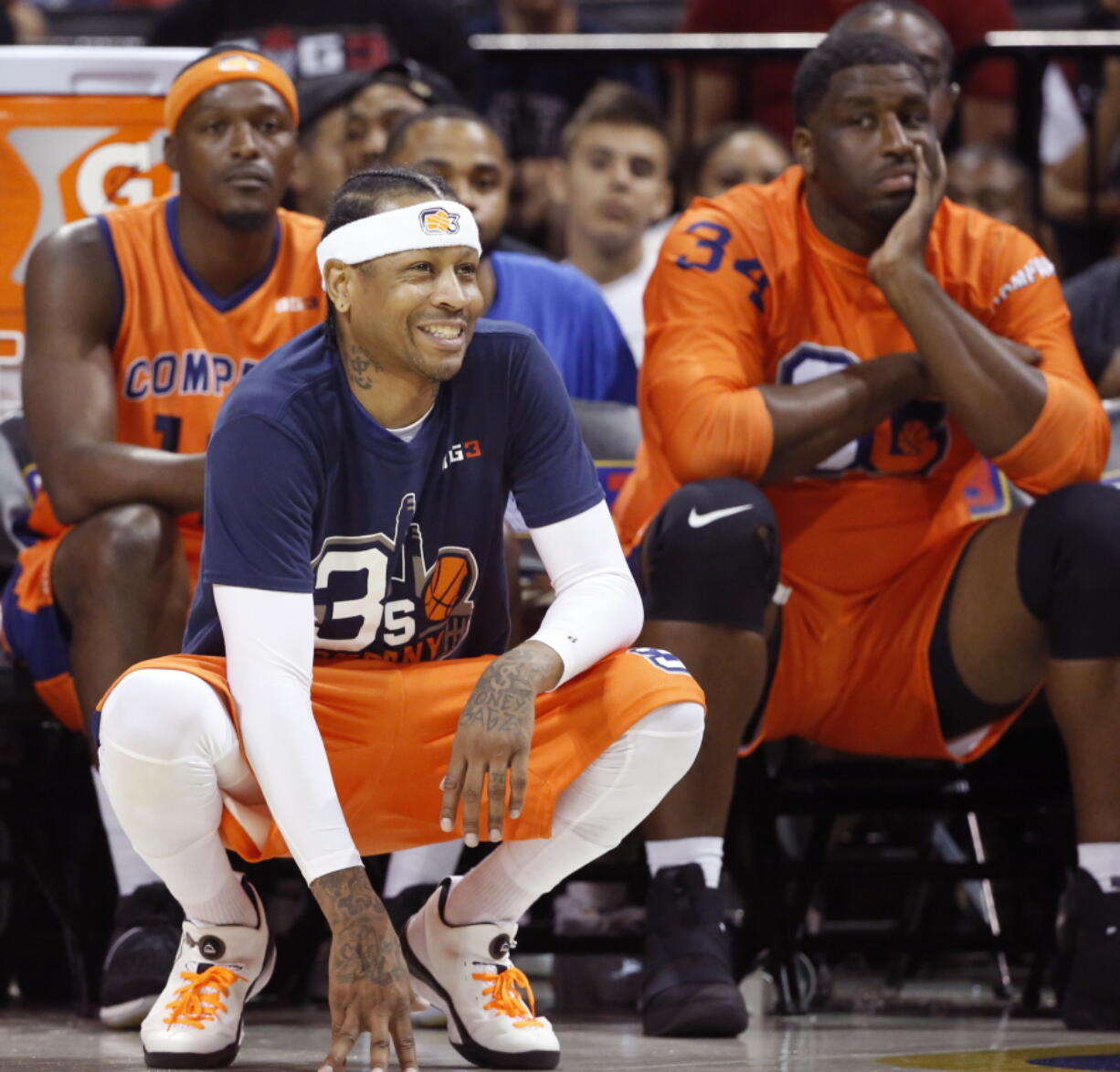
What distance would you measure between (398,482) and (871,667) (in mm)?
1116

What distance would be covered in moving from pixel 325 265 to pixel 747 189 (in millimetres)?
1200

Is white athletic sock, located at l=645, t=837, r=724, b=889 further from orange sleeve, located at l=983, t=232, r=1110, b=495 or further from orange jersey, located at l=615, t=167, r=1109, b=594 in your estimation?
orange sleeve, located at l=983, t=232, r=1110, b=495

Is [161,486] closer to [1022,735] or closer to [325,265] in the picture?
[325,265]

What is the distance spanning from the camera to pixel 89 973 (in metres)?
3.55

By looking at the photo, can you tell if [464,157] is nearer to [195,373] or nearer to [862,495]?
[195,373]

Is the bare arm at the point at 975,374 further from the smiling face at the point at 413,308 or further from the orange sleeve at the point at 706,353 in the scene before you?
the smiling face at the point at 413,308

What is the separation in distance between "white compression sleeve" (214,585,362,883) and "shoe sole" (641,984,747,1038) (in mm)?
758

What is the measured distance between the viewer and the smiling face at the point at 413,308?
278 centimetres

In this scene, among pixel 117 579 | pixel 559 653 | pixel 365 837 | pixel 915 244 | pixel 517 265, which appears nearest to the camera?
pixel 559 653

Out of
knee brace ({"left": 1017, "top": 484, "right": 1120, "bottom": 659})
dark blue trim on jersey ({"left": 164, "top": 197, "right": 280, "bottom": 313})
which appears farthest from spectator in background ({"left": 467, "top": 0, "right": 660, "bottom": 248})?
knee brace ({"left": 1017, "top": 484, "right": 1120, "bottom": 659})

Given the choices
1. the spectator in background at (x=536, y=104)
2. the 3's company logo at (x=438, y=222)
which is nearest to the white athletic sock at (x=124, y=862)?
the 3's company logo at (x=438, y=222)

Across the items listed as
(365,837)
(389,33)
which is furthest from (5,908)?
(389,33)

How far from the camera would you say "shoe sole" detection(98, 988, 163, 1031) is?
3.17m

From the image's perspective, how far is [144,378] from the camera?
362cm
